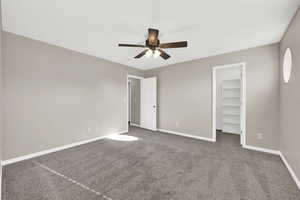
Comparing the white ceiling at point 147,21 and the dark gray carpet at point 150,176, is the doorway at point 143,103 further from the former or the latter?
the white ceiling at point 147,21

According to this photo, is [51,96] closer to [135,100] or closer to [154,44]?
[154,44]

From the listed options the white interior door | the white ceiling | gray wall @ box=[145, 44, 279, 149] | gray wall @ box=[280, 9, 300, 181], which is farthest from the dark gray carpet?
the white ceiling

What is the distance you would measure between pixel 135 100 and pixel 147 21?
13.5ft

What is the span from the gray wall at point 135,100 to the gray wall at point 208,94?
2.89ft

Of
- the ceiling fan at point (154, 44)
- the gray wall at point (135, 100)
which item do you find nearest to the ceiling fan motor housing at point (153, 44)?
the ceiling fan at point (154, 44)

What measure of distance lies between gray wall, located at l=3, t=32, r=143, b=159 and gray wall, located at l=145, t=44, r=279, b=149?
1.95m

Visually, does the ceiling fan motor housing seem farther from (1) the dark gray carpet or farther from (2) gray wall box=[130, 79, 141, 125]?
(2) gray wall box=[130, 79, 141, 125]

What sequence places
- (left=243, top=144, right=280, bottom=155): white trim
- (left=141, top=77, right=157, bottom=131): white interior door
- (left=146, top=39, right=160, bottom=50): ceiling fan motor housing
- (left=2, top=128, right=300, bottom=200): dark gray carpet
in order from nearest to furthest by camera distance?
(left=2, top=128, right=300, bottom=200): dark gray carpet, (left=146, top=39, right=160, bottom=50): ceiling fan motor housing, (left=243, top=144, right=280, bottom=155): white trim, (left=141, top=77, right=157, bottom=131): white interior door

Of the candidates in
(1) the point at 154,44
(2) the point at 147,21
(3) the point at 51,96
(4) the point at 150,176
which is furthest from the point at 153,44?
(3) the point at 51,96

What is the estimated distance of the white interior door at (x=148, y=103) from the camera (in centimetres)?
493

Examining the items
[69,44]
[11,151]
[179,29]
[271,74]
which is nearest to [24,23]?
[69,44]

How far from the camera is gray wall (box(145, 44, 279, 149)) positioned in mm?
2867

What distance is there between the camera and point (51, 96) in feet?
9.58

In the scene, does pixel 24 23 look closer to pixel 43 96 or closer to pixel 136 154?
pixel 43 96
